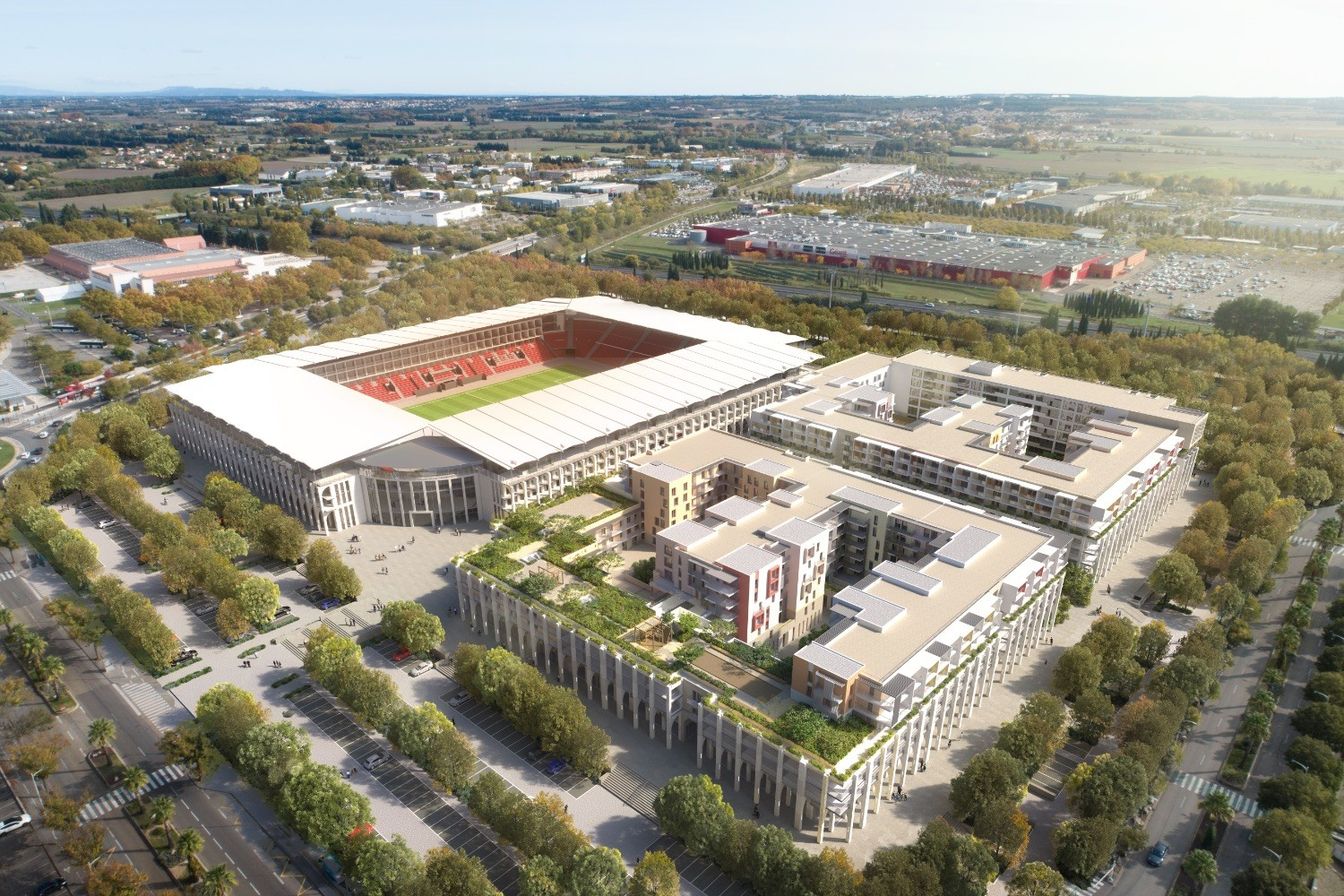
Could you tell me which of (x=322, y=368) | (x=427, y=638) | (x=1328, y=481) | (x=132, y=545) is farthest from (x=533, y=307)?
(x=1328, y=481)

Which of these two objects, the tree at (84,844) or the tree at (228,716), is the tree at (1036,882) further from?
the tree at (84,844)

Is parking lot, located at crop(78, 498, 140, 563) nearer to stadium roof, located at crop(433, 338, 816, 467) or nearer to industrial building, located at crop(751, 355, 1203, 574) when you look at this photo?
stadium roof, located at crop(433, 338, 816, 467)

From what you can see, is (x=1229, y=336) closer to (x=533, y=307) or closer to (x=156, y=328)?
(x=533, y=307)

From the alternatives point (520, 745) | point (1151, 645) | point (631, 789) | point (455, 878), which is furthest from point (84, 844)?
point (1151, 645)

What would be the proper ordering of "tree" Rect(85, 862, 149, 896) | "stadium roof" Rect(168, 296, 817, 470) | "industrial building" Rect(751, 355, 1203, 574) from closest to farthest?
"tree" Rect(85, 862, 149, 896) < "industrial building" Rect(751, 355, 1203, 574) < "stadium roof" Rect(168, 296, 817, 470)

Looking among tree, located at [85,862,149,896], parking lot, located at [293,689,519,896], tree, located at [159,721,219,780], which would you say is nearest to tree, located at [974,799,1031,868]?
parking lot, located at [293,689,519,896]

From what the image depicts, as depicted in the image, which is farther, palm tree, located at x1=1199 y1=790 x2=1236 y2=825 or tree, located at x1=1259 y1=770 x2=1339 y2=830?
palm tree, located at x1=1199 y1=790 x2=1236 y2=825

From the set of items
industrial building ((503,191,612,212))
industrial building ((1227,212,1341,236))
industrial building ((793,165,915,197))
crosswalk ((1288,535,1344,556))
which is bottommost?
crosswalk ((1288,535,1344,556))
